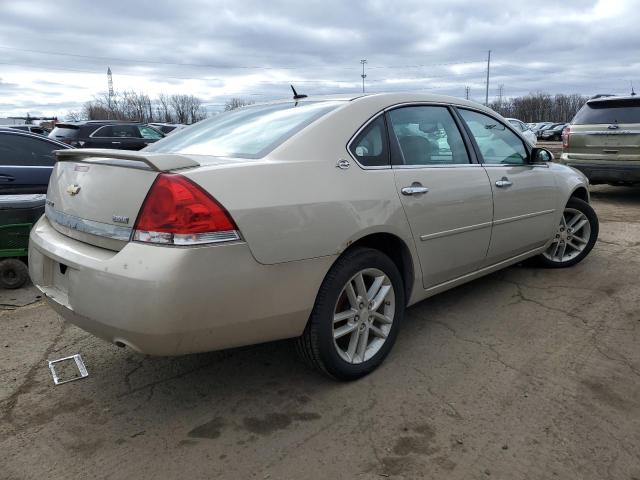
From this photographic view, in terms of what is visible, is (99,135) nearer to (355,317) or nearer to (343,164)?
(343,164)

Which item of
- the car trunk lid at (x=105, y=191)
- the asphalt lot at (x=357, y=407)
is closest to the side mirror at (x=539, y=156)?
the asphalt lot at (x=357, y=407)

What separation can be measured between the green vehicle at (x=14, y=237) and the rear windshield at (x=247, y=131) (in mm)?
1910

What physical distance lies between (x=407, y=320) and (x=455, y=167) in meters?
1.14

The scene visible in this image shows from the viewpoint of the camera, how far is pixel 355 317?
2.86 meters

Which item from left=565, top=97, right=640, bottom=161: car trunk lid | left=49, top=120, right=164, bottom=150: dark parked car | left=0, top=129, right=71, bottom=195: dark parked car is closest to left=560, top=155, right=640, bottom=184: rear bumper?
left=565, top=97, right=640, bottom=161: car trunk lid

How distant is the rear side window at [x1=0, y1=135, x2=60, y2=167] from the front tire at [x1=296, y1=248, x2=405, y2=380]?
430 centimetres

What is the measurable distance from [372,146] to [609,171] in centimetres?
692

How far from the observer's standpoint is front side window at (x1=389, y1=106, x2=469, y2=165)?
10.5 ft

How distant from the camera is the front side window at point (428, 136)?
320 cm

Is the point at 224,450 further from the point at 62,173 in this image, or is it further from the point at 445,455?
the point at 62,173

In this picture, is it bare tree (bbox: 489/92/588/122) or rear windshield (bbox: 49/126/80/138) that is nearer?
rear windshield (bbox: 49/126/80/138)

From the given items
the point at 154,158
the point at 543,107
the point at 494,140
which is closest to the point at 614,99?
the point at 494,140

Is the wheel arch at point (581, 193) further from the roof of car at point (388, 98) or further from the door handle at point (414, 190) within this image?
the door handle at point (414, 190)

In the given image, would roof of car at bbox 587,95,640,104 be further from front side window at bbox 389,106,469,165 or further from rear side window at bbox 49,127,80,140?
rear side window at bbox 49,127,80,140
